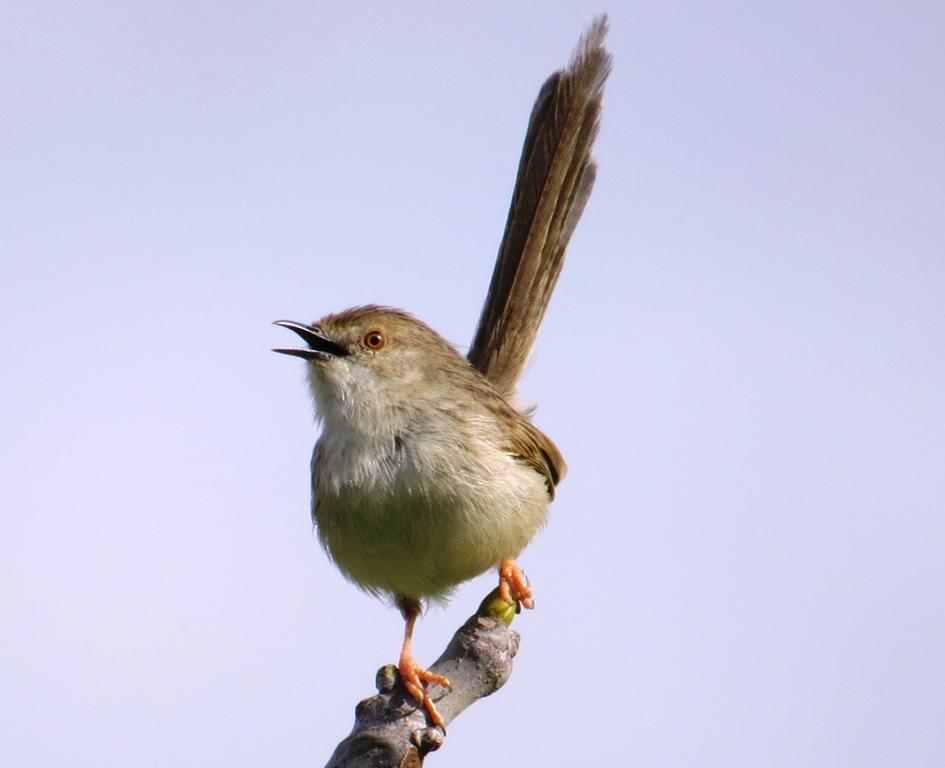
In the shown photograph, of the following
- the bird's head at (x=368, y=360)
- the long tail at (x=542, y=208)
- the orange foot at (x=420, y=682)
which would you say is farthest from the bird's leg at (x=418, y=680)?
the long tail at (x=542, y=208)

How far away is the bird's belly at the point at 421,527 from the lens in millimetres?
5902

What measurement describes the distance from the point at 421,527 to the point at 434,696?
1288 mm

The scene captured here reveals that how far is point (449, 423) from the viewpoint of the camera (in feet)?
20.7

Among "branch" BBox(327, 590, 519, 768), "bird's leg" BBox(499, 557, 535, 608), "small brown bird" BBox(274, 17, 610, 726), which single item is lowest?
"branch" BBox(327, 590, 519, 768)

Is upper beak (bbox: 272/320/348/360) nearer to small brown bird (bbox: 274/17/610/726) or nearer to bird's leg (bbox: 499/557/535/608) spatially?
small brown bird (bbox: 274/17/610/726)

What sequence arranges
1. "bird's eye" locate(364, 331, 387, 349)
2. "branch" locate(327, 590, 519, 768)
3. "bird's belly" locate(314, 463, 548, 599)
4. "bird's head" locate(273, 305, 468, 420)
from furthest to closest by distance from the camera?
1. "bird's eye" locate(364, 331, 387, 349)
2. "bird's head" locate(273, 305, 468, 420)
3. "bird's belly" locate(314, 463, 548, 599)
4. "branch" locate(327, 590, 519, 768)

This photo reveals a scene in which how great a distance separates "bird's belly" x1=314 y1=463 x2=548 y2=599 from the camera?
590cm

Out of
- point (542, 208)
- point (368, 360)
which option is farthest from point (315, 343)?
point (542, 208)

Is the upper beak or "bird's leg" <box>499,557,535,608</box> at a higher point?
the upper beak

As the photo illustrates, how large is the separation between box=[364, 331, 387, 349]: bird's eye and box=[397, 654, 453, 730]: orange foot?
6.83 feet

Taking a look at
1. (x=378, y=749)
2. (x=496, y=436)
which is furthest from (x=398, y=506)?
(x=378, y=749)

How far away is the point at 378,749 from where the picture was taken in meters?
4.13

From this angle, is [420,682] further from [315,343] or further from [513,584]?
[315,343]

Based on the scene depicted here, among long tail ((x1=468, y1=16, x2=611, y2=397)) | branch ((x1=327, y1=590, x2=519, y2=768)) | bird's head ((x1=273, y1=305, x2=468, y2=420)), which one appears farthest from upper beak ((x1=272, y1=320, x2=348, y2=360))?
branch ((x1=327, y1=590, x2=519, y2=768))
